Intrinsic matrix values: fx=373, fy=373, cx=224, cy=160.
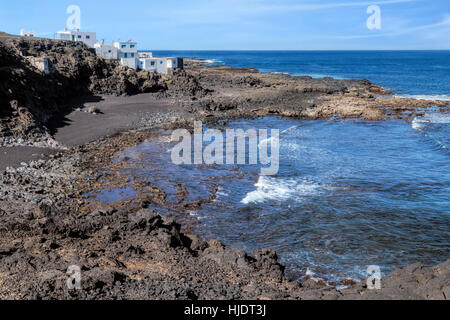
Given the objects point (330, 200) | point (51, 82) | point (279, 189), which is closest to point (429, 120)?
point (330, 200)

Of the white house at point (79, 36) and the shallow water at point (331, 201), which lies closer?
the shallow water at point (331, 201)

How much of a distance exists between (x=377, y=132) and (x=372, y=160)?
1010cm

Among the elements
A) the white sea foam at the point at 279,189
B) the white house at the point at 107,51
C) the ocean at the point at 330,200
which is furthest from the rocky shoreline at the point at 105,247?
the white house at the point at 107,51

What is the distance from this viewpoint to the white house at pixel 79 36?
209ft

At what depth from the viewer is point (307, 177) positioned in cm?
2225

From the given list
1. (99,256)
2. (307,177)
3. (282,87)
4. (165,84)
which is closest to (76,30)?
(165,84)

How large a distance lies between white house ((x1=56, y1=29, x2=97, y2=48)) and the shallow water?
4294 cm

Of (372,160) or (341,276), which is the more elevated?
(372,160)

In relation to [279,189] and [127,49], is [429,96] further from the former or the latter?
[127,49]

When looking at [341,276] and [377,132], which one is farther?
[377,132]

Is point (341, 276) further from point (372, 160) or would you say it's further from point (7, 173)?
point (7, 173)

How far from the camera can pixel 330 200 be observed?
18.8 metres

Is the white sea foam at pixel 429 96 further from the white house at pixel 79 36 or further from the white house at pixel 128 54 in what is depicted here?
the white house at pixel 79 36

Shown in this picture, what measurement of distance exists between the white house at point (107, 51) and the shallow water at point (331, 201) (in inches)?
1312
